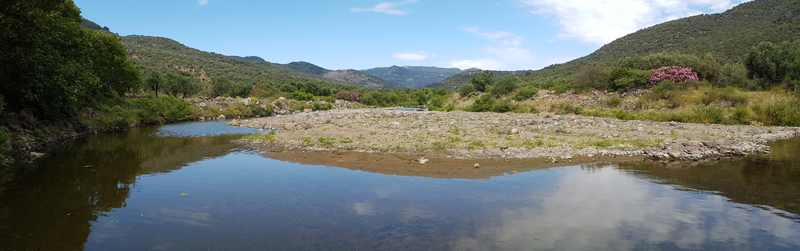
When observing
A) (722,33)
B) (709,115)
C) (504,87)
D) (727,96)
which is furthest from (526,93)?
(722,33)

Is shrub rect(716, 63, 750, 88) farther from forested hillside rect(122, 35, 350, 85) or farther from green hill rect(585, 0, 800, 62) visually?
forested hillside rect(122, 35, 350, 85)

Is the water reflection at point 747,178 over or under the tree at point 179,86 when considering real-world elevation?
under

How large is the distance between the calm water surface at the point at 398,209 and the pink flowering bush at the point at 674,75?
2600 centimetres

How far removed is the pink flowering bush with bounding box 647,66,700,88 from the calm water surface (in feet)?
85.3

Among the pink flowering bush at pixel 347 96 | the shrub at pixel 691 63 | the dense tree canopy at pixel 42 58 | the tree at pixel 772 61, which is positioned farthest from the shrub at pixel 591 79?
the pink flowering bush at pixel 347 96

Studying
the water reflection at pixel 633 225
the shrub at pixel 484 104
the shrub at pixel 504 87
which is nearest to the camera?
the water reflection at pixel 633 225

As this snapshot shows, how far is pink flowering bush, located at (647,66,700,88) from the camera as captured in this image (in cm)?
3344

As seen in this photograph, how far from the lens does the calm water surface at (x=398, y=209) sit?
5637mm

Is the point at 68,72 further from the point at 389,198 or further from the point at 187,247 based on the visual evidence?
the point at 389,198

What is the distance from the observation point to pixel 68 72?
1445 cm

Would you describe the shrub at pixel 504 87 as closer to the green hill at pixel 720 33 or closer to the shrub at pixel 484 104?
the shrub at pixel 484 104

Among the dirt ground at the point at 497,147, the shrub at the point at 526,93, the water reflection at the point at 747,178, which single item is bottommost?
the water reflection at the point at 747,178

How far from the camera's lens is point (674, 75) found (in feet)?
111

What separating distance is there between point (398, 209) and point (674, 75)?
37.8 meters
